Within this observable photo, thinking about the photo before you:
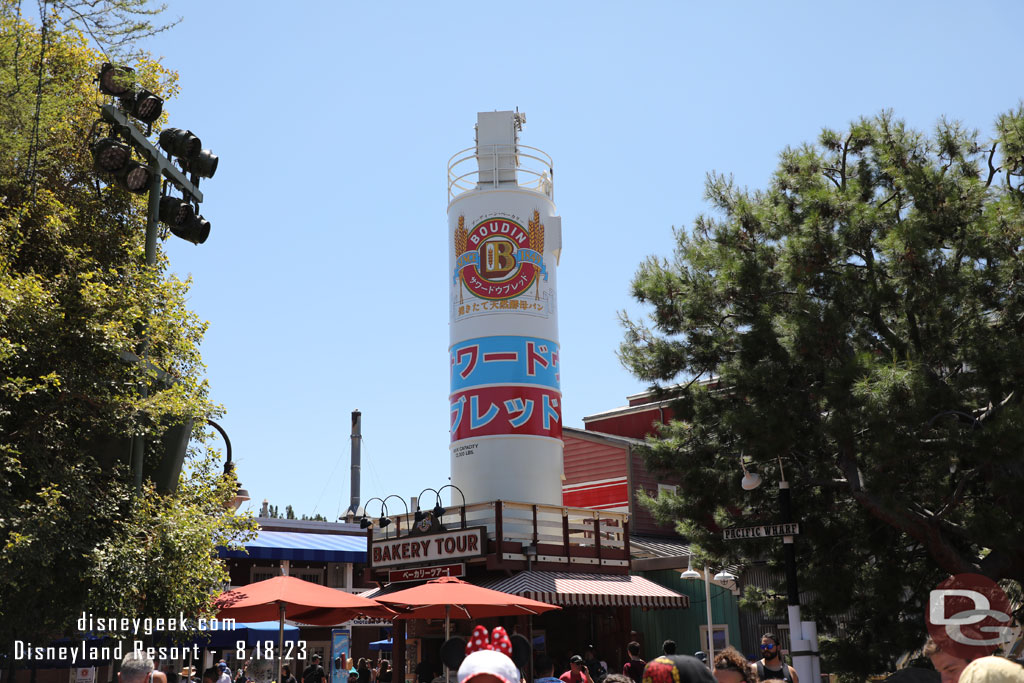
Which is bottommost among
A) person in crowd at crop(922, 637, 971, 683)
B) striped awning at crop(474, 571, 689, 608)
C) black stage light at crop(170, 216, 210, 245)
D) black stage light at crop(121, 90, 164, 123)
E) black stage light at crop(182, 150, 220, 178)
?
person in crowd at crop(922, 637, 971, 683)

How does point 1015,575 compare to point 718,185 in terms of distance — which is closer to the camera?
point 1015,575

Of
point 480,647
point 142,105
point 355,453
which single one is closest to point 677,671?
point 480,647

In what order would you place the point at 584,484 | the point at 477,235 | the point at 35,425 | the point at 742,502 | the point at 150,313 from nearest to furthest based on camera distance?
the point at 35,425, the point at 150,313, the point at 742,502, the point at 477,235, the point at 584,484

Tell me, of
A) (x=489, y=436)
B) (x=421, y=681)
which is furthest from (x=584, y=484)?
(x=421, y=681)

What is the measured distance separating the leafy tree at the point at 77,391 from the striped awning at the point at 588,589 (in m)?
7.76

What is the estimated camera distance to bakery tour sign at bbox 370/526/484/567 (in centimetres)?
2044

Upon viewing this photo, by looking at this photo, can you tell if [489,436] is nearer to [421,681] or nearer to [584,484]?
[584,484]

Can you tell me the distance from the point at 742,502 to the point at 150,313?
8970 mm

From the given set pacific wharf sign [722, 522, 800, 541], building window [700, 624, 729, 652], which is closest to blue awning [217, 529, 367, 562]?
building window [700, 624, 729, 652]

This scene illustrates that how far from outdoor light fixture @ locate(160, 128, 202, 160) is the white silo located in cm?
1139

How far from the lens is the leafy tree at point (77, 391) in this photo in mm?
10891

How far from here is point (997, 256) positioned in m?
11.6

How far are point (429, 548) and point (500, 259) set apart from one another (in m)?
7.63

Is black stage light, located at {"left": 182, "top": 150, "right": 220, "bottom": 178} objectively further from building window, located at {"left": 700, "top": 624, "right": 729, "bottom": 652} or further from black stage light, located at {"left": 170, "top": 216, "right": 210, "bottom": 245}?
building window, located at {"left": 700, "top": 624, "right": 729, "bottom": 652}
